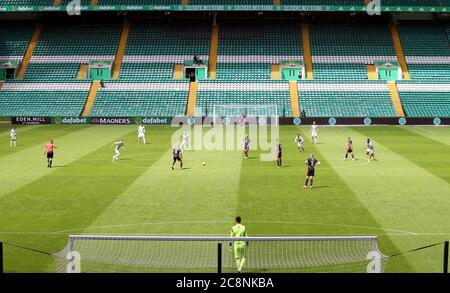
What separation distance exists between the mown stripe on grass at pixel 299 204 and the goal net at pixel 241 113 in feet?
83.3

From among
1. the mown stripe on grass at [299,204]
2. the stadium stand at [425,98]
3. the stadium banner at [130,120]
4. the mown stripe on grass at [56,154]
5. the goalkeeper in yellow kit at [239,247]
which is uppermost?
the stadium stand at [425,98]

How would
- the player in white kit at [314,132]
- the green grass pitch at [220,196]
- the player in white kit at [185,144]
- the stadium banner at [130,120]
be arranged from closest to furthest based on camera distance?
1. the green grass pitch at [220,196]
2. the player in white kit at [185,144]
3. the player in white kit at [314,132]
4. the stadium banner at [130,120]

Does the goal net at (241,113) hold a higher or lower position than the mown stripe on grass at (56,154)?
higher

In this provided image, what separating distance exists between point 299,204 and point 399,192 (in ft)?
17.4

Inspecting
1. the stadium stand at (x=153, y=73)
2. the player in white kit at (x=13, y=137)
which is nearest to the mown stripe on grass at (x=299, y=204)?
the player in white kit at (x=13, y=137)

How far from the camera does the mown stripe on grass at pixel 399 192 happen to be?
21.9 metres

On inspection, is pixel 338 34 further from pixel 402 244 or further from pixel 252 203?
pixel 402 244

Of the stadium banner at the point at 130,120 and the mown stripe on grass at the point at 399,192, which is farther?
the stadium banner at the point at 130,120

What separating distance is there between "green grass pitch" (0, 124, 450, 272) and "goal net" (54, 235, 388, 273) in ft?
3.17

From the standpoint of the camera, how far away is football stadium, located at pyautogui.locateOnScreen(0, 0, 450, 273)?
18.5 m

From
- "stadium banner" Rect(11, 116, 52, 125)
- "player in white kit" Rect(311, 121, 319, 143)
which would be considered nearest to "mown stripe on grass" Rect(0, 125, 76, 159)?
"stadium banner" Rect(11, 116, 52, 125)

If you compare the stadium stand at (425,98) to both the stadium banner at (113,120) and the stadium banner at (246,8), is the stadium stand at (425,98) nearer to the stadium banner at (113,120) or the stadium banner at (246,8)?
the stadium banner at (246,8)

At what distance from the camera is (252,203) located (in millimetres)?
25812
